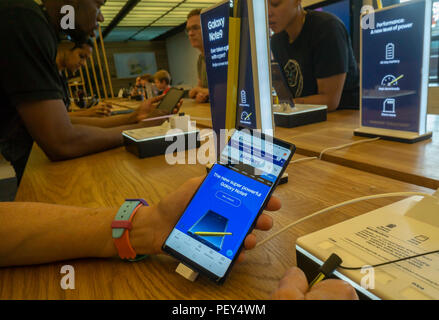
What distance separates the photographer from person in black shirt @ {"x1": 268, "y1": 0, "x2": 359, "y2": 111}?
164 cm

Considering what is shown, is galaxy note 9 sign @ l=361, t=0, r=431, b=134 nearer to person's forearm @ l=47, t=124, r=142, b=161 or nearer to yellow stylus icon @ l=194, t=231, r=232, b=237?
yellow stylus icon @ l=194, t=231, r=232, b=237

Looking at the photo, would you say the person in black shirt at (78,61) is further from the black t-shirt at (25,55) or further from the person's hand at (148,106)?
the black t-shirt at (25,55)

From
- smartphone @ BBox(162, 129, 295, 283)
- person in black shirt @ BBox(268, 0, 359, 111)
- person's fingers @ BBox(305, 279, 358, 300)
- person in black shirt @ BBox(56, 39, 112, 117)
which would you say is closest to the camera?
person's fingers @ BBox(305, 279, 358, 300)

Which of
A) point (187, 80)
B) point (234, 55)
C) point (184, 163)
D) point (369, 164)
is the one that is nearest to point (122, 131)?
point (184, 163)

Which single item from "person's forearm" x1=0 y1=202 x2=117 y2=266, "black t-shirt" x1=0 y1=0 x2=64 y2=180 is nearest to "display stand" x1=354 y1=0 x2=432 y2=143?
"person's forearm" x1=0 y1=202 x2=117 y2=266

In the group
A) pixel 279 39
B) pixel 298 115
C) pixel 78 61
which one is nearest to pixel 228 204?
pixel 298 115

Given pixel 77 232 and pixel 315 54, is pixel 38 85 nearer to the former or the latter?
pixel 77 232

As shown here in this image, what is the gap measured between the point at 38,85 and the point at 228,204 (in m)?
0.93

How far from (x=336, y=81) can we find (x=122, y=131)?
117cm

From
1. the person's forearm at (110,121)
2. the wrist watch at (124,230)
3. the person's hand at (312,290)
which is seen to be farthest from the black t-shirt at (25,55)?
the person's hand at (312,290)

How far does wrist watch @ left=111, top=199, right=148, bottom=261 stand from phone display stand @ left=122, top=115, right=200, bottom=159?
0.58 meters

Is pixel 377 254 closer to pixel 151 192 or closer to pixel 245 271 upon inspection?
pixel 245 271

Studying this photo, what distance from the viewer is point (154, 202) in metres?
0.69

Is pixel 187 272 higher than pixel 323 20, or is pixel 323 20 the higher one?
pixel 323 20
